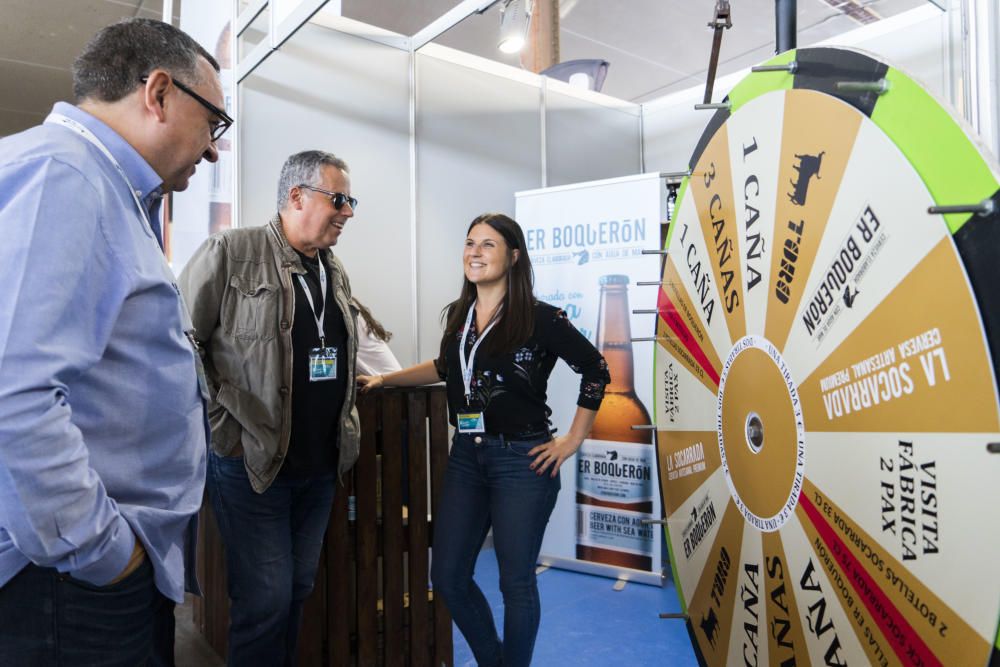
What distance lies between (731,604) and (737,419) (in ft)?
1.35

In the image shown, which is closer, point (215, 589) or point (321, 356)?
point (321, 356)

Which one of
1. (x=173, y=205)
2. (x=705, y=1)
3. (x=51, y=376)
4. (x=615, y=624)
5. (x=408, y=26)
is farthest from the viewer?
(x=408, y=26)

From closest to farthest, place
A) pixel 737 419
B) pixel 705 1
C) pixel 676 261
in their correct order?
pixel 737 419, pixel 676 261, pixel 705 1

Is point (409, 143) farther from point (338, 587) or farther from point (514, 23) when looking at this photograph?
point (338, 587)

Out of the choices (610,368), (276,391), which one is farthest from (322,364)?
(610,368)

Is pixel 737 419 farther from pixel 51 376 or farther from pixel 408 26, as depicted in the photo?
pixel 408 26

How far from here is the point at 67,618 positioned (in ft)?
2.92

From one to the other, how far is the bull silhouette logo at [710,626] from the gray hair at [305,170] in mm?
1532

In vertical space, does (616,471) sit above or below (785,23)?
below

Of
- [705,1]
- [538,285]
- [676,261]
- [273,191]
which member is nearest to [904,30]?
[705,1]

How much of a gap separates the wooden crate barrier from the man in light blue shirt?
46.7 inches

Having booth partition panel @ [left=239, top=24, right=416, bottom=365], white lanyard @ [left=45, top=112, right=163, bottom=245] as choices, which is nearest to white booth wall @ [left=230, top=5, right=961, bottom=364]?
booth partition panel @ [left=239, top=24, right=416, bottom=365]

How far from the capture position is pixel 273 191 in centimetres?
304

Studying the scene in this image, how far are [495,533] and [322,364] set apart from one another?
26.9 inches
